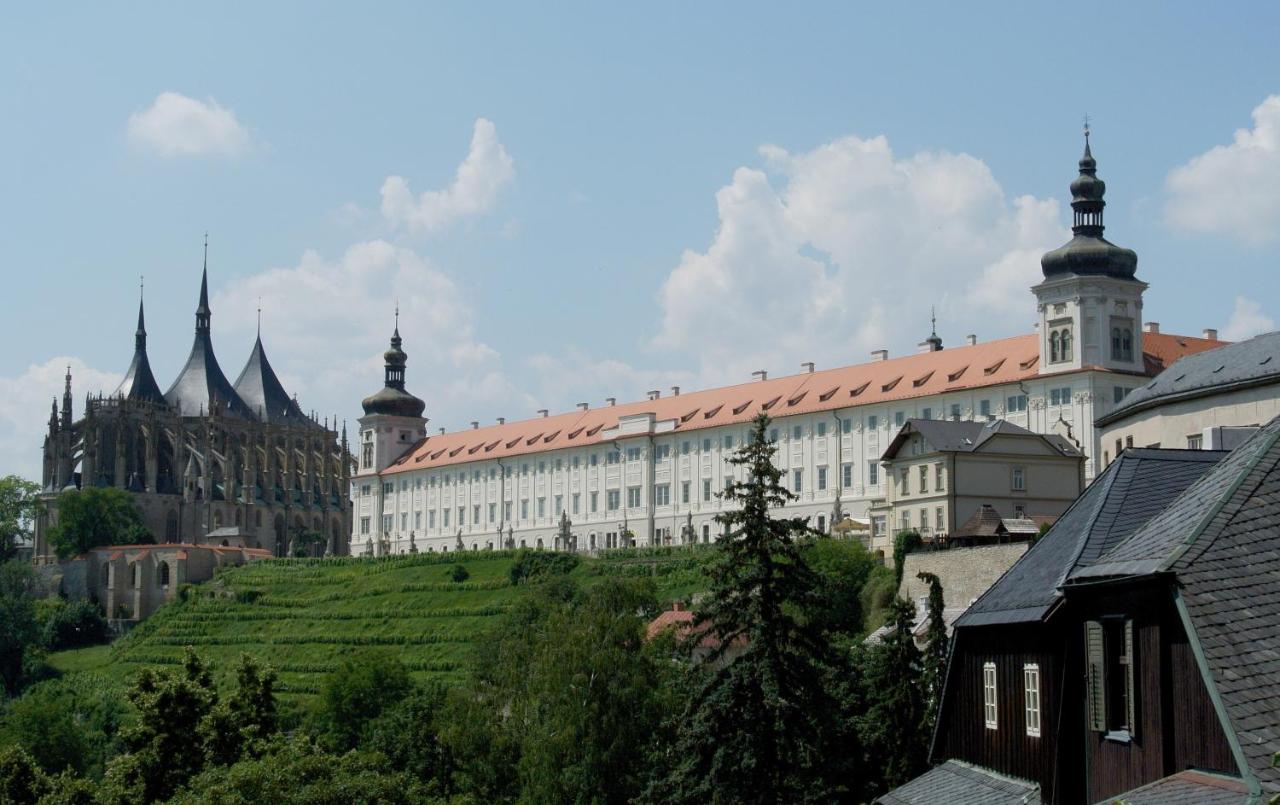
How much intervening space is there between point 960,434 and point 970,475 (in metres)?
2.30

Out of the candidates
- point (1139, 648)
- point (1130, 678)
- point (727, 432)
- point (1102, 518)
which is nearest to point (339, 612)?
point (727, 432)

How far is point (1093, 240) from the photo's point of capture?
254 ft

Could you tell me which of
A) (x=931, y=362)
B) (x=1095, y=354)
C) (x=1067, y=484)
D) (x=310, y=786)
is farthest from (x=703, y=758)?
(x=931, y=362)

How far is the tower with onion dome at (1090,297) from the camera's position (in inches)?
2997

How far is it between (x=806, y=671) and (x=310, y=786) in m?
8.90

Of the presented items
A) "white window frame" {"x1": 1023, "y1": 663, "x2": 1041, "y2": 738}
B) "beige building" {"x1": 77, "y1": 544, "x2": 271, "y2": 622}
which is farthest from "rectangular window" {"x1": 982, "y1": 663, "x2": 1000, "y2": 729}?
"beige building" {"x1": 77, "y1": 544, "x2": 271, "y2": 622}

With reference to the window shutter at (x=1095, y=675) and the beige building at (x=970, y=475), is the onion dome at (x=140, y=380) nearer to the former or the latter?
the beige building at (x=970, y=475)

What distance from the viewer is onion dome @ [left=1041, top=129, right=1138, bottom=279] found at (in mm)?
76562

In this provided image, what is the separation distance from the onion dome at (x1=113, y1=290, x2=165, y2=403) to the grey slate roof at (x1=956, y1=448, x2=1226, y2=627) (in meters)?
133

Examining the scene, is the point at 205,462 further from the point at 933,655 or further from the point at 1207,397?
the point at 933,655

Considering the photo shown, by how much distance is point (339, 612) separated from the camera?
9419cm

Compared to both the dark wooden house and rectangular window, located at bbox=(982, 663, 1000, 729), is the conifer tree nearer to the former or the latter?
the dark wooden house

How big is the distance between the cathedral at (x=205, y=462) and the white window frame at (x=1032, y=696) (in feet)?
385

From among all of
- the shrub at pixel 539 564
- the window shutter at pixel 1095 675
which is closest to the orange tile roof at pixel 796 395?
the shrub at pixel 539 564
